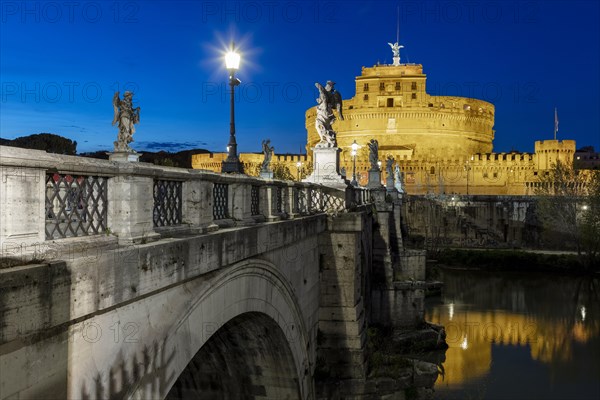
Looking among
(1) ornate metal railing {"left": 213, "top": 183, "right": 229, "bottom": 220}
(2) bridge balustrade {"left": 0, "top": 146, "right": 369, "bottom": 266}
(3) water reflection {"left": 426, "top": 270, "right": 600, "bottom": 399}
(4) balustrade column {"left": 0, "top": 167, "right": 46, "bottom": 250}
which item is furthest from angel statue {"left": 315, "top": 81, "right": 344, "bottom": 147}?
(4) balustrade column {"left": 0, "top": 167, "right": 46, "bottom": 250}

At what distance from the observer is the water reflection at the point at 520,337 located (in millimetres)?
20031

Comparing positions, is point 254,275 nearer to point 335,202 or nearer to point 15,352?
point 15,352

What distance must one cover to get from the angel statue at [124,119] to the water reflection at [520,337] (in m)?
13.1

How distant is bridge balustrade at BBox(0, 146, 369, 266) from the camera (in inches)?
125

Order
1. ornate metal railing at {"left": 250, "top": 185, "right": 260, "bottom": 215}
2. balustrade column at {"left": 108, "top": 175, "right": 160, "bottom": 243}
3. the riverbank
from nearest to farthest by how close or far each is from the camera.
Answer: balustrade column at {"left": 108, "top": 175, "right": 160, "bottom": 243} → ornate metal railing at {"left": 250, "top": 185, "right": 260, "bottom": 215} → the riverbank

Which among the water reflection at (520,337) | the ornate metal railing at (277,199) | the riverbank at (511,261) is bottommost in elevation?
the water reflection at (520,337)

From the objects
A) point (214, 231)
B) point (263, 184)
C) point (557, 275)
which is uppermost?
point (263, 184)

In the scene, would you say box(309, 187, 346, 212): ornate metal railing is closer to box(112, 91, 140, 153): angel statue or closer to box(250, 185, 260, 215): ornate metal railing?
box(250, 185, 260, 215): ornate metal railing

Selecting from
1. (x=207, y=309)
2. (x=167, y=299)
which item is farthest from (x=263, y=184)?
(x=167, y=299)

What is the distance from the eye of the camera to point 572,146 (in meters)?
74.5

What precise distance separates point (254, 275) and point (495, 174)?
2859 inches

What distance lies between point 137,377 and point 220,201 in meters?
2.69

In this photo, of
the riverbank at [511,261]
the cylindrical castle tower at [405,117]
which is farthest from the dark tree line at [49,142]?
the cylindrical castle tower at [405,117]

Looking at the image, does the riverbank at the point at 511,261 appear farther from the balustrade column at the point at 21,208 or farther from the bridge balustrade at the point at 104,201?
the balustrade column at the point at 21,208
